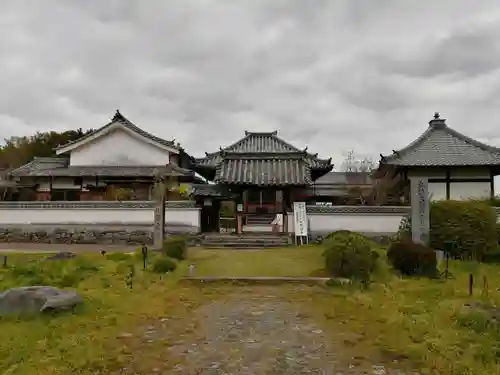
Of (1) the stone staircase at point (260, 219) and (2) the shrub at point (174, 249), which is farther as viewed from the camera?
(1) the stone staircase at point (260, 219)

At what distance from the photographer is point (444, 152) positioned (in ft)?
85.4

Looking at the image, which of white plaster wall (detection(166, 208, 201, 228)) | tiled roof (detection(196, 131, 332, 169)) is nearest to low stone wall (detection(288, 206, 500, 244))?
white plaster wall (detection(166, 208, 201, 228))

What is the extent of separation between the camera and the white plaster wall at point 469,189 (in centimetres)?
2526

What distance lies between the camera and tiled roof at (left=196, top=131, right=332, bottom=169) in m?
29.8

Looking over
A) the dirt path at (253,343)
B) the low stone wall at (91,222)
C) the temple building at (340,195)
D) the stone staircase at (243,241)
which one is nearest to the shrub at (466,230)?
the stone staircase at (243,241)

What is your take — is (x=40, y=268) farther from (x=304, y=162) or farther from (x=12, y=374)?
(x=304, y=162)

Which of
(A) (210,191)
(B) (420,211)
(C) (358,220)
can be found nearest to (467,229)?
(B) (420,211)

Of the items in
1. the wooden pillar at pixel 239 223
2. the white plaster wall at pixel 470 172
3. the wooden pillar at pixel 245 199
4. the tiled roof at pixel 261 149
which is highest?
the tiled roof at pixel 261 149

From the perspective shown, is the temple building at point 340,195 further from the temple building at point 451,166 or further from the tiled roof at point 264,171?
the temple building at point 451,166

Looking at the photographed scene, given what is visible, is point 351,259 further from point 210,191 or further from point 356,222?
point 210,191

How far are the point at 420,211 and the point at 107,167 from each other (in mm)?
22912

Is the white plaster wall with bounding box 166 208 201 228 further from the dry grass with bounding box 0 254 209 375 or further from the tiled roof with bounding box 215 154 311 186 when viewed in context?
the dry grass with bounding box 0 254 209 375

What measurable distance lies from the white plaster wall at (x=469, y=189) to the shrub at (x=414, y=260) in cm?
1430

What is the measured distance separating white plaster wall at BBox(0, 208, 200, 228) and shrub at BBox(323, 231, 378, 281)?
42.8ft
